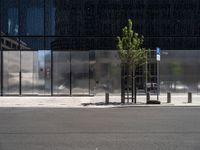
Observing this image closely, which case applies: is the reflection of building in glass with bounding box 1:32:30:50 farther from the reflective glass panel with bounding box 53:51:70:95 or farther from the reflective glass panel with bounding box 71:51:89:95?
the reflective glass panel with bounding box 71:51:89:95

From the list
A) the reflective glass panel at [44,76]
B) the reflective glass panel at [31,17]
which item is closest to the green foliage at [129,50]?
the reflective glass panel at [44,76]

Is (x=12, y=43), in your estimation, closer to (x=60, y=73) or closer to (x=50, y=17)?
(x=50, y=17)

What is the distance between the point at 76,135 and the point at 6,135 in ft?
6.76

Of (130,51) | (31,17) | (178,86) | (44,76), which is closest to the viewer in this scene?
(130,51)

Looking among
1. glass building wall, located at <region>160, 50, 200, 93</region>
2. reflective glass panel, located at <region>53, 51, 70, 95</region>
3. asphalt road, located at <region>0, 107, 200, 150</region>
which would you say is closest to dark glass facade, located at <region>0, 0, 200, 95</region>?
reflective glass panel, located at <region>53, 51, 70, 95</region>

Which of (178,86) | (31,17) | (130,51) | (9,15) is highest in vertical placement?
(9,15)

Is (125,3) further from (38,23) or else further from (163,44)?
(38,23)

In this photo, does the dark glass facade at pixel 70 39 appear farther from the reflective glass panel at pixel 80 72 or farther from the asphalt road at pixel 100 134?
the asphalt road at pixel 100 134

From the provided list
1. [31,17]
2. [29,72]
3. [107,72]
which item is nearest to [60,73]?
[29,72]

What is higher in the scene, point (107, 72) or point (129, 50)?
point (129, 50)

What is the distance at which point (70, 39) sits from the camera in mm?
33594

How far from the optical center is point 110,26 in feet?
111

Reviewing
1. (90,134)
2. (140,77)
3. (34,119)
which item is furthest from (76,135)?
(140,77)

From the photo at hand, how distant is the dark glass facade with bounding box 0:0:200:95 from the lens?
33.6 m
